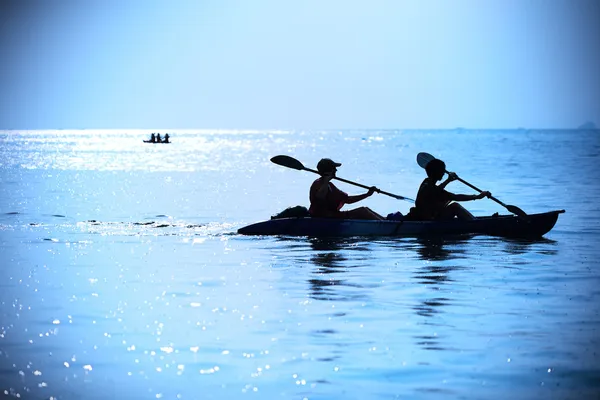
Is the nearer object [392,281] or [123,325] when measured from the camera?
[123,325]

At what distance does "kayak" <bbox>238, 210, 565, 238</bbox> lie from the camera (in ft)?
66.4

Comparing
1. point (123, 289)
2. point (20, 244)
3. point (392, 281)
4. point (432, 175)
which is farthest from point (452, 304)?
point (20, 244)

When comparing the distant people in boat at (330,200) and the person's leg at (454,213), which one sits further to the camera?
the person's leg at (454,213)

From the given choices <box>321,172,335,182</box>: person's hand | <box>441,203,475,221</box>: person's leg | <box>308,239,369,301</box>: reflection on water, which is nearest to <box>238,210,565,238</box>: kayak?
<box>441,203,475,221</box>: person's leg

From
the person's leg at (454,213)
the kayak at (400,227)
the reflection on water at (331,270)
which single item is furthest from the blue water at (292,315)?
the person's leg at (454,213)

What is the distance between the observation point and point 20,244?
802 inches

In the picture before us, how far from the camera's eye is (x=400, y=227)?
20281 millimetres

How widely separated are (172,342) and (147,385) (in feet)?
5.43

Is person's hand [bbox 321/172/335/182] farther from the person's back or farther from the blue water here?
the person's back

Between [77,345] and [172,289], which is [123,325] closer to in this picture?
[77,345]

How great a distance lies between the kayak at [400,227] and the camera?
66.4ft

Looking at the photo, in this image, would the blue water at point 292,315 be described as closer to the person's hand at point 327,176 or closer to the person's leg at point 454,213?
the person's leg at point 454,213

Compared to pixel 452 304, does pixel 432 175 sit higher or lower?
higher

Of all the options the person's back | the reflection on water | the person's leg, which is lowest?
the reflection on water
